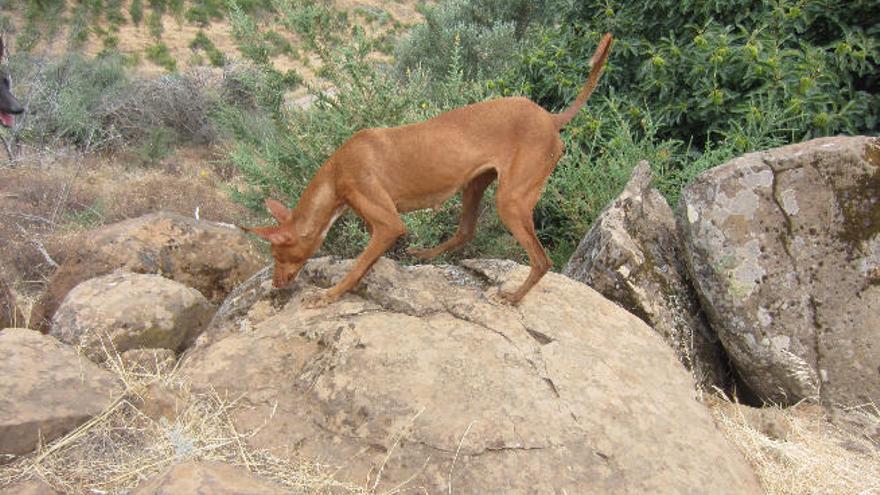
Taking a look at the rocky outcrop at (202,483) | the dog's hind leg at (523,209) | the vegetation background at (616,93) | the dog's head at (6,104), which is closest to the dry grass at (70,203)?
the dog's head at (6,104)

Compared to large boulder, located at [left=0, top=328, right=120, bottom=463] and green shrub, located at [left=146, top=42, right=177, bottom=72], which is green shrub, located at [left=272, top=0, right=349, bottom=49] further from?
green shrub, located at [left=146, top=42, right=177, bottom=72]

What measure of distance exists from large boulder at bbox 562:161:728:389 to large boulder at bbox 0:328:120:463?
9.54 feet

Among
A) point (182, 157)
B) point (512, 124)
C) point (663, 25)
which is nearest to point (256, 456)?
point (512, 124)

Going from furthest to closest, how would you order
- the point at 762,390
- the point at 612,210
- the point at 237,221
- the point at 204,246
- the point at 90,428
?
1. the point at 237,221
2. the point at 204,246
3. the point at 612,210
4. the point at 762,390
5. the point at 90,428

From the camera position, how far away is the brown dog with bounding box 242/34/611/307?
4117mm

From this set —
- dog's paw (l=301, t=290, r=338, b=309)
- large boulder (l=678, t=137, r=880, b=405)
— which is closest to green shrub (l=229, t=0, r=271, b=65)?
dog's paw (l=301, t=290, r=338, b=309)

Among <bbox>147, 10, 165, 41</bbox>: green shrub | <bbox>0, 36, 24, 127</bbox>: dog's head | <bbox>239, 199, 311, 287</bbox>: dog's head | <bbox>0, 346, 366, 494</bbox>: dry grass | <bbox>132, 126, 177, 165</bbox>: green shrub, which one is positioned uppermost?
<bbox>239, 199, 311, 287</bbox>: dog's head

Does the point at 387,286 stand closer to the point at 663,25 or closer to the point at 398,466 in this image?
the point at 398,466

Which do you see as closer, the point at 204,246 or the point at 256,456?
the point at 256,456

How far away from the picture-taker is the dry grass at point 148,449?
110 inches

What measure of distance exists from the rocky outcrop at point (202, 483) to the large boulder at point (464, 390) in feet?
2.01

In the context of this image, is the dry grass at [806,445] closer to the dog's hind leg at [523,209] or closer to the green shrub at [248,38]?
the dog's hind leg at [523,209]

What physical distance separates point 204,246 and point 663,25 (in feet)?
15.7

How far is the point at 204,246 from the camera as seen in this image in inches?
221
